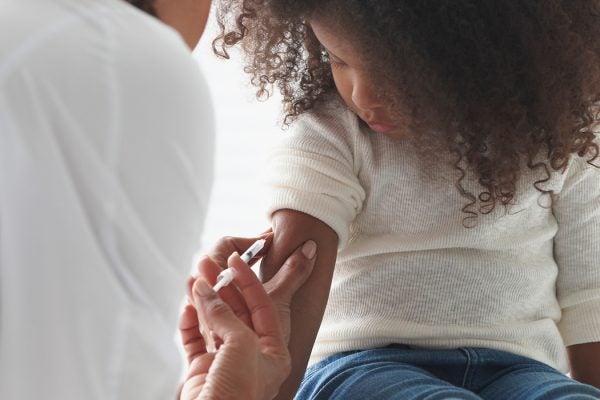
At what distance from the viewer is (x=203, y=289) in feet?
3.85

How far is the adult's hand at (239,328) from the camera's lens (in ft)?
3.46

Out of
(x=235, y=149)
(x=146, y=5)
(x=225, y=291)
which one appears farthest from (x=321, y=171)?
(x=235, y=149)

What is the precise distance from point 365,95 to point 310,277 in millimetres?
255

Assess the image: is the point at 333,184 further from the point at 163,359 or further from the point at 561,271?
the point at 163,359

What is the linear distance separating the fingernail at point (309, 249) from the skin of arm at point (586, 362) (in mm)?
451

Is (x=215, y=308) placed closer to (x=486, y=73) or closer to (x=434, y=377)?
(x=434, y=377)

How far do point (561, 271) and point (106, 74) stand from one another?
932 millimetres

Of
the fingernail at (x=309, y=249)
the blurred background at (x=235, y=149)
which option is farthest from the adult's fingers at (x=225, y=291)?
the blurred background at (x=235, y=149)

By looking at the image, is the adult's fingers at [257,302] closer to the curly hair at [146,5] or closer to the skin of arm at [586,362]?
the curly hair at [146,5]

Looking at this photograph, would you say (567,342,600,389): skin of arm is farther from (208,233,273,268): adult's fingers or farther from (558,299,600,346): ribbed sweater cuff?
Answer: (208,233,273,268): adult's fingers

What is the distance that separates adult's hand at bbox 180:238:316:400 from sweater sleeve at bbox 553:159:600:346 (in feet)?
1.30

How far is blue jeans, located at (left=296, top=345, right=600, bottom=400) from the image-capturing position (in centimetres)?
123

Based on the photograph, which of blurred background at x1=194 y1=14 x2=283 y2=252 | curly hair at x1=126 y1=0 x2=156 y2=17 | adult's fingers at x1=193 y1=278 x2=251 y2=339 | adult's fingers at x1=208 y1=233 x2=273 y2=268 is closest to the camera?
curly hair at x1=126 y1=0 x2=156 y2=17

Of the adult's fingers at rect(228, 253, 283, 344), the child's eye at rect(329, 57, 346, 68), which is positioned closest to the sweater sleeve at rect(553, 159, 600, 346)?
the child's eye at rect(329, 57, 346, 68)
